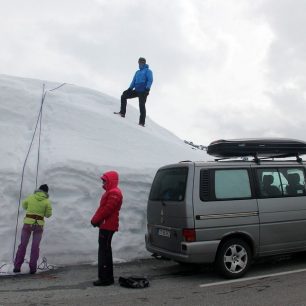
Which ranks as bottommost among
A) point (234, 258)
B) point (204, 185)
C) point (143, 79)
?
point (234, 258)

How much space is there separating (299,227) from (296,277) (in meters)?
1.08

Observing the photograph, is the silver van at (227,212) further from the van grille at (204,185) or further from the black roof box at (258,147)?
the black roof box at (258,147)

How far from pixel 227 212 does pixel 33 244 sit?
3580mm

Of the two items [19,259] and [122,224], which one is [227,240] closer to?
[122,224]

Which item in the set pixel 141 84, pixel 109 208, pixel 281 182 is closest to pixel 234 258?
pixel 281 182

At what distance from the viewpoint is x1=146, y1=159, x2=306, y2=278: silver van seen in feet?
23.4

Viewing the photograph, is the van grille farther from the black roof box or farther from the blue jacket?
the blue jacket

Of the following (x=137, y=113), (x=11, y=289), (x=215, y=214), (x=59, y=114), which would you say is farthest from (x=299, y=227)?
(x=137, y=113)

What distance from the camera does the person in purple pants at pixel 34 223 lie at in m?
8.00

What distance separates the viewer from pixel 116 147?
458 inches

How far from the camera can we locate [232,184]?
758cm

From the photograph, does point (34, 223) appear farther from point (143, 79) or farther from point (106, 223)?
point (143, 79)

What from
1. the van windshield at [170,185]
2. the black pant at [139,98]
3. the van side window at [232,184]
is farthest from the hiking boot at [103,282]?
the black pant at [139,98]

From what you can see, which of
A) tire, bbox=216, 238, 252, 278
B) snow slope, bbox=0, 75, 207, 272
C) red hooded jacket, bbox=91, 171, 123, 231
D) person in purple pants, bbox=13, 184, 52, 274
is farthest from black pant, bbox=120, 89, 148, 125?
tire, bbox=216, 238, 252, 278
